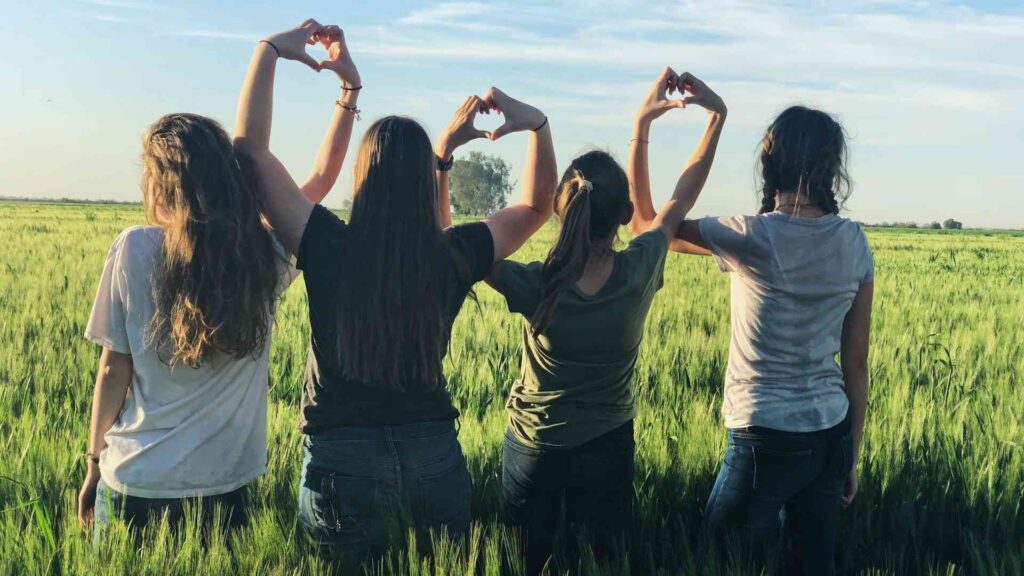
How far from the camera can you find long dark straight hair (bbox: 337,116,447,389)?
191cm

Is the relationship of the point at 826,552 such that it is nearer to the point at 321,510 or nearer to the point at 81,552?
the point at 321,510

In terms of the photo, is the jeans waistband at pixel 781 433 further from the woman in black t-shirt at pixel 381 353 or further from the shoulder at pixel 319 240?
the shoulder at pixel 319 240

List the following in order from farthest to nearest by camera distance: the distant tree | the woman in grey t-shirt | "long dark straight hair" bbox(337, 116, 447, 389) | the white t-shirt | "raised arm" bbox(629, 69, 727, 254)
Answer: the distant tree, "raised arm" bbox(629, 69, 727, 254), the woman in grey t-shirt, the white t-shirt, "long dark straight hair" bbox(337, 116, 447, 389)

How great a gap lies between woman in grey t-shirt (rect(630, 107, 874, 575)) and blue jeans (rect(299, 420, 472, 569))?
87 cm

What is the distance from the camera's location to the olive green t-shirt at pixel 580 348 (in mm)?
2133

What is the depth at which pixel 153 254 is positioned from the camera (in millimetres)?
2008

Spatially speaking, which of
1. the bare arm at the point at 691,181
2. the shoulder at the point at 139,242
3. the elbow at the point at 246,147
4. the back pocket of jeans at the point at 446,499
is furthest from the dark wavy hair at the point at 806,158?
the shoulder at the point at 139,242

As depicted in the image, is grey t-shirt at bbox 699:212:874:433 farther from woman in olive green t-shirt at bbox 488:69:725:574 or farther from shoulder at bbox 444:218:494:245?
shoulder at bbox 444:218:494:245

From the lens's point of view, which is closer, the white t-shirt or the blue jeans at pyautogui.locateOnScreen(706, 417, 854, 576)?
the white t-shirt

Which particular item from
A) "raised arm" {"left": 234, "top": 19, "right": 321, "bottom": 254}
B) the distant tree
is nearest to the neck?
"raised arm" {"left": 234, "top": 19, "right": 321, "bottom": 254}

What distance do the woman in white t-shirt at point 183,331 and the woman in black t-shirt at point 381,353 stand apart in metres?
0.18

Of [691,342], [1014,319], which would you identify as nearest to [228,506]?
[691,342]

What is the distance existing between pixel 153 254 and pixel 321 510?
76 centimetres

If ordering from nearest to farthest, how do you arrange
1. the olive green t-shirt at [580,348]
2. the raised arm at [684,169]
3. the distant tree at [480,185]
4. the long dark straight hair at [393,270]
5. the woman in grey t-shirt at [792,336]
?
the long dark straight hair at [393,270] → the olive green t-shirt at [580,348] → the woman in grey t-shirt at [792,336] → the raised arm at [684,169] → the distant tree at [480,185]
